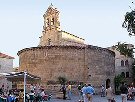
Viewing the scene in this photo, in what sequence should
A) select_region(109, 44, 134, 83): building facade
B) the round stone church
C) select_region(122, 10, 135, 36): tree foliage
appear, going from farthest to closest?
select_region(109, 44, 134, 83): building facade, the round stone church, select_region(122, 10, 135, 36): tree foliage

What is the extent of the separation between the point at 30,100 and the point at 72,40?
38969 mm

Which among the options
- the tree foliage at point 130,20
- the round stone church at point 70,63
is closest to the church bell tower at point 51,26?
the round stone church at point 70,63

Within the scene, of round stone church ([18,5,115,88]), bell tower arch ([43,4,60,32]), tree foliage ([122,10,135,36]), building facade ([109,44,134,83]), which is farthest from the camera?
building facade ([109,44,134,83])

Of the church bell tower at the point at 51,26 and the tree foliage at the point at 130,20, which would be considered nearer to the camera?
the tree foliage at the point at 130,20

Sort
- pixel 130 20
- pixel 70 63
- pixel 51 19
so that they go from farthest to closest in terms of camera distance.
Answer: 1. pixel 51 19
2. pixel 70 63
3. pixel 130 20

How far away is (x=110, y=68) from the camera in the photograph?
43656 mm

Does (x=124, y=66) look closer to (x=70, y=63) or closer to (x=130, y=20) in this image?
(x=70, y=63)

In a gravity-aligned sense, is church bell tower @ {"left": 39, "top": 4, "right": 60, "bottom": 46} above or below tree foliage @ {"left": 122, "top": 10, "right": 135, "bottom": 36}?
above

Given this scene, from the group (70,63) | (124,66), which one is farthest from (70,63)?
(124,66)

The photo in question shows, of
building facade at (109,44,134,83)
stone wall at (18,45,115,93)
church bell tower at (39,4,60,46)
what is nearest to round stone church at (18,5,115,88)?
stone wall at (18,45,115,93)

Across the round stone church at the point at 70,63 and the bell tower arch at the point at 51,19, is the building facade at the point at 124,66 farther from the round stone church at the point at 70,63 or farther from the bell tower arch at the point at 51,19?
the round stone church at the point at 70,63

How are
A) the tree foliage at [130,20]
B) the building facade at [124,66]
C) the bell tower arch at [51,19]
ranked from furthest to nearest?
the building facade at [124,66] → the bell tower arch at [51,19] → the tree foliage at [130,20]

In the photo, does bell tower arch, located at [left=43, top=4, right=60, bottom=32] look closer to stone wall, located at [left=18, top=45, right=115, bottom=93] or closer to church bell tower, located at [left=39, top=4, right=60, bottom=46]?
church bell tower, located at [left=39, top=4, right=60, bottom=46]


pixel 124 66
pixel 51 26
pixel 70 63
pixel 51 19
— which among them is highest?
pixel 51 19
